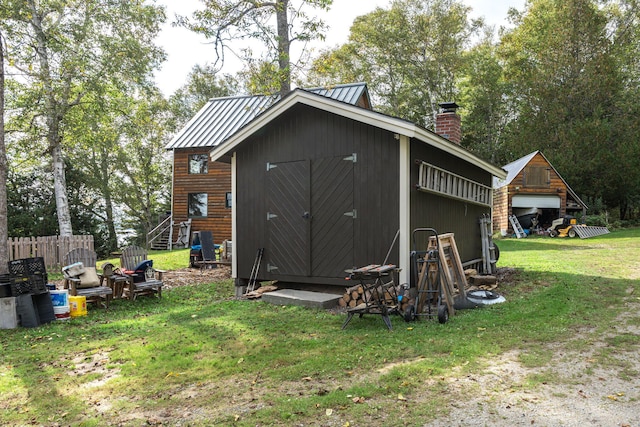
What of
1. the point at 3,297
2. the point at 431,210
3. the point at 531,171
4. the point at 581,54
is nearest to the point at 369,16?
the point at 581,54

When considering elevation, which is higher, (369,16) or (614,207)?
(369,16)

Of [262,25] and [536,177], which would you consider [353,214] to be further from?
[536,177]

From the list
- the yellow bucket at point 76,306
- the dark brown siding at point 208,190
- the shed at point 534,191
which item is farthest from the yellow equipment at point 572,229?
the yellow bucket at point 76,306

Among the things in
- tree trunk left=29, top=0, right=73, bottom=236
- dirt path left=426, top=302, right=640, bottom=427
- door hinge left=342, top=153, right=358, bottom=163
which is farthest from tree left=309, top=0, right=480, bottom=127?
dirt path left=426, top=302, right=640, bottom=427

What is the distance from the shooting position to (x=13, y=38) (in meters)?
15.6

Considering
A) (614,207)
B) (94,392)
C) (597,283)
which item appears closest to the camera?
(94,392)

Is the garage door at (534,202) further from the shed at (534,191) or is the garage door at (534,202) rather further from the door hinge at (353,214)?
the door hinge at (353,214)

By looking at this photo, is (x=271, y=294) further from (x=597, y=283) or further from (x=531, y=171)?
(x=531, y=171)

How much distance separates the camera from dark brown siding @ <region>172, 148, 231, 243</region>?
68.7ft

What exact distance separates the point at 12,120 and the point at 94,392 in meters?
16.8

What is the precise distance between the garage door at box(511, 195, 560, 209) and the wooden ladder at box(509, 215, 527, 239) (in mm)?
690

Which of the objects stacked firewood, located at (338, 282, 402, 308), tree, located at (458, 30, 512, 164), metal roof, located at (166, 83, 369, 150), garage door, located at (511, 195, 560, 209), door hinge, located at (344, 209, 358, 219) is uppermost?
tree, located at (458, 30, 512, 164)

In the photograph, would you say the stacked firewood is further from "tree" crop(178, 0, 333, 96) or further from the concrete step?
"tree" crop(178, 0, 333, 96)

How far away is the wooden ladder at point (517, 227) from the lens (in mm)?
22652
